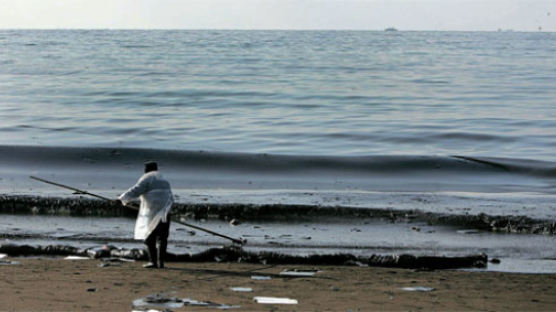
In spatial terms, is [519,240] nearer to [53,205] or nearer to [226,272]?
[226,272]

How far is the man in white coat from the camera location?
408 inches

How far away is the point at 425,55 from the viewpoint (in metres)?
71.9

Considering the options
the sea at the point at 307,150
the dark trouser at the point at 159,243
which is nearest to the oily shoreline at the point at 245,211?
the sea at the point at 307,150

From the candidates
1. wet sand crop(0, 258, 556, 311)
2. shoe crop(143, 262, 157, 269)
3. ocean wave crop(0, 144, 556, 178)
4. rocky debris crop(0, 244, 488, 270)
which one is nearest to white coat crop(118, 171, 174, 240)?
shoe crop(143, 262, 157, 269)

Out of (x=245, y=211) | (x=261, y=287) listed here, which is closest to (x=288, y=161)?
(x=245, y=211)

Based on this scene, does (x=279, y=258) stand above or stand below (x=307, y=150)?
below

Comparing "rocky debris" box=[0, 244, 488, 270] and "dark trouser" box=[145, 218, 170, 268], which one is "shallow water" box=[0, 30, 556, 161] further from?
"dark trouser" box=[145, 218, 170, 268]

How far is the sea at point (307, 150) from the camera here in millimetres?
13133

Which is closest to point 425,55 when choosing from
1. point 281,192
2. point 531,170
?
point 531,170

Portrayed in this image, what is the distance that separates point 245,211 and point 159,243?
418cm

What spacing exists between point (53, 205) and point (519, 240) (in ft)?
24.0

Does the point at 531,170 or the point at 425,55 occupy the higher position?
the point at 425,55

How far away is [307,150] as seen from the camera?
77.6ft

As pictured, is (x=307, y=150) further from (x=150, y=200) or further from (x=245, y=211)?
(x=150, y=200)
